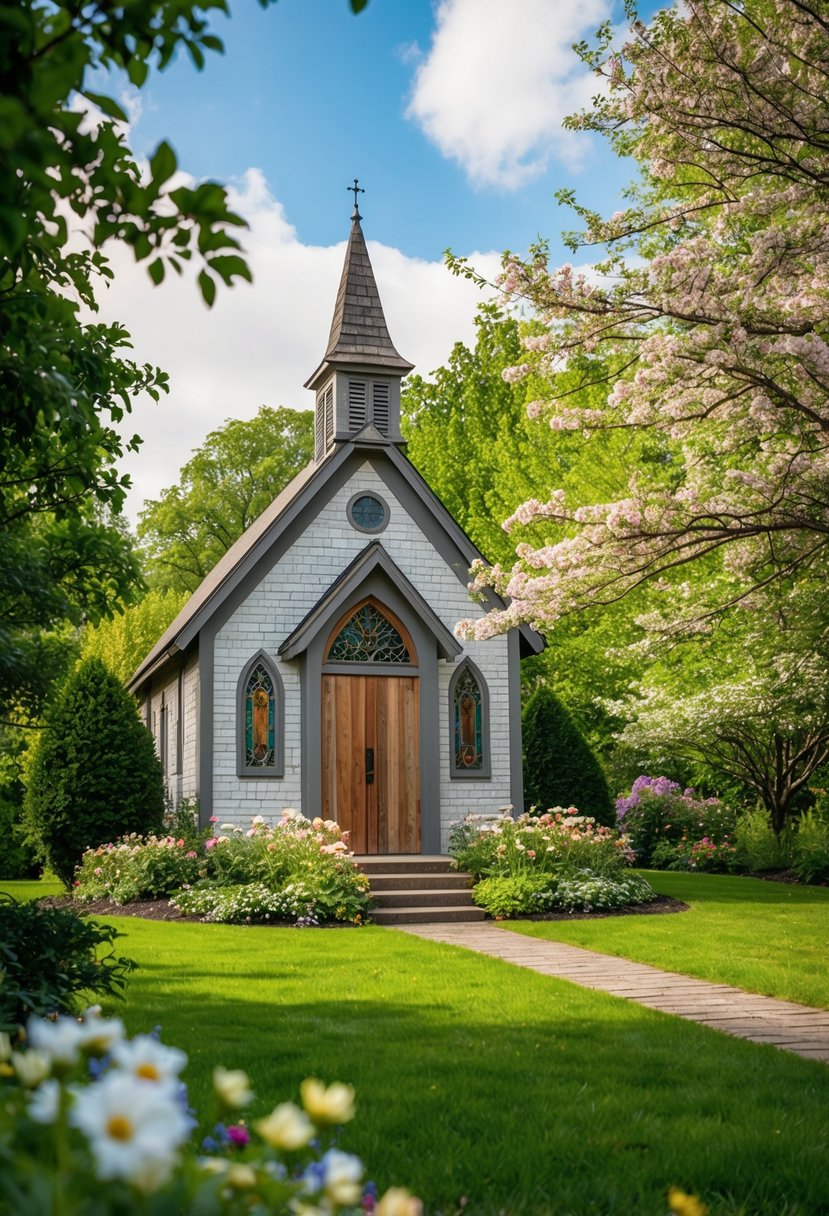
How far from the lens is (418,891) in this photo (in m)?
14.4

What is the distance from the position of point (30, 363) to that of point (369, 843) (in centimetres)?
1332

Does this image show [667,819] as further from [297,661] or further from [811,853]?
[297,661]

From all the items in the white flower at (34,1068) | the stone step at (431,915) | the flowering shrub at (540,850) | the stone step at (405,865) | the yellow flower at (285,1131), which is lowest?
the stone step at (431,915)

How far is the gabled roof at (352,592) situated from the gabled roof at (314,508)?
0.80 meters

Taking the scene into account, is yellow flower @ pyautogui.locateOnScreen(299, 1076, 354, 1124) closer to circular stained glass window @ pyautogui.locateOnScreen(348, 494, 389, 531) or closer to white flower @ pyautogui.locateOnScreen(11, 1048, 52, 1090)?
white flower @ pyautogui.locateOnScreen(11, 1048, 52, 1090)

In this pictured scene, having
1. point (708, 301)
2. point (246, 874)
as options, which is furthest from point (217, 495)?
point (708, 301)

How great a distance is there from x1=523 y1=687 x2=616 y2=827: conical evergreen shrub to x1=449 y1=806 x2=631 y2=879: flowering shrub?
4202 mm

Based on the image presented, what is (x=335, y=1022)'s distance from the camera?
6.99 metres

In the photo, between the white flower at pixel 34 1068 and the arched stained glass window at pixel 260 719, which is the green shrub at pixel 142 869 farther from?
the white flower at pixel 34 1068

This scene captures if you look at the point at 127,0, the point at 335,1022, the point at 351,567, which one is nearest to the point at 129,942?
the point at 335,1022

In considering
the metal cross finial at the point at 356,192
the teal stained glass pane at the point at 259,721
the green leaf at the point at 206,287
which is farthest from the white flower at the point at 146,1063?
the metal cross finial at the point at 356,192

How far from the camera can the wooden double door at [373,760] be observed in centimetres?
1652

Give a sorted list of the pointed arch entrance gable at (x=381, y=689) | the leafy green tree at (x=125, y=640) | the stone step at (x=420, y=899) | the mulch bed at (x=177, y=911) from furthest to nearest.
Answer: the leafy green tree at (x=125, y=640) → the pointed arch entrance gable at (x=381, y=689) → the stone step at (x=420, y=899) → the mulch bed at (x=177, y=911)

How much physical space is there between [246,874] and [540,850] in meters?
3.76
